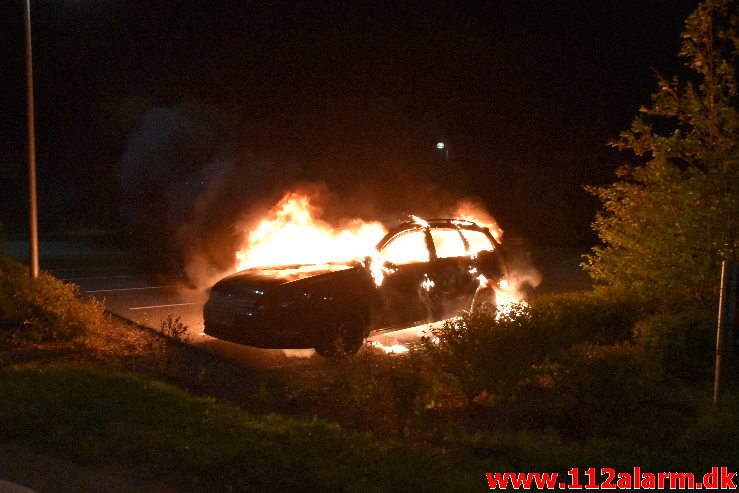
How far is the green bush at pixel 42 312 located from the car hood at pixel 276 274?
6.52 feet

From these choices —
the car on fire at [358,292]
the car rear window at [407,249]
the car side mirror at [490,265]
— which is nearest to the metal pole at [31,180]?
the car on fire at [358,292]

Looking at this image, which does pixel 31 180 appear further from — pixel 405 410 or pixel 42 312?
pixel 405 410

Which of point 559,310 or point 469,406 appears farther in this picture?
point 559,310

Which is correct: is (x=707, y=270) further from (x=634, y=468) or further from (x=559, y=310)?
(x=634, y=468)

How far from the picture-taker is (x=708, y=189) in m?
9.52

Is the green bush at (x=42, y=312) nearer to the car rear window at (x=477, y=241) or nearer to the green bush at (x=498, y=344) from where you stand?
the green bush at (x=498, y=344)

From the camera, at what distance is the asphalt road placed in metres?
9.96

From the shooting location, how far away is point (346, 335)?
9.03m

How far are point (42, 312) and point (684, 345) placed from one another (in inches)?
304

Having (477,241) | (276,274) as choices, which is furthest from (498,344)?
(477,241)

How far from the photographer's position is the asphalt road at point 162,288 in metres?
9.96

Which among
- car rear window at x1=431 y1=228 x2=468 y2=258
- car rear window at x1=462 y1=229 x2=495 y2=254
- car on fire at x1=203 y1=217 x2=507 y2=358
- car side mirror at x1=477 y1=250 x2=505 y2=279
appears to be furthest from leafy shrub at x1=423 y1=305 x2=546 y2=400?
car rear window at x1=462 y1=229 x2=495 y2=254

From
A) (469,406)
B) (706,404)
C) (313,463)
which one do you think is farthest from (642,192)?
(313,463)

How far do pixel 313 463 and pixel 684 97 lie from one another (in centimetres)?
770
